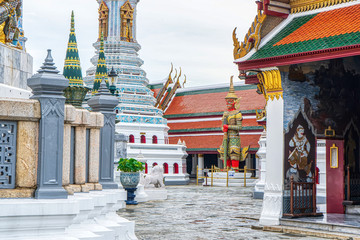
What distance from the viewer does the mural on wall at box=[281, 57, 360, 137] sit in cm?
1323

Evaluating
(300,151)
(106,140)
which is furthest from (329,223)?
(106,140)

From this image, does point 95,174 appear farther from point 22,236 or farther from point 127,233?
point 22,236

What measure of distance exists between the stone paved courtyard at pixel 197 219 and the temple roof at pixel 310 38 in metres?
3.87

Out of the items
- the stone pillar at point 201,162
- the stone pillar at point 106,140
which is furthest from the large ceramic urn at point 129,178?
the stone pillar at point 201,162

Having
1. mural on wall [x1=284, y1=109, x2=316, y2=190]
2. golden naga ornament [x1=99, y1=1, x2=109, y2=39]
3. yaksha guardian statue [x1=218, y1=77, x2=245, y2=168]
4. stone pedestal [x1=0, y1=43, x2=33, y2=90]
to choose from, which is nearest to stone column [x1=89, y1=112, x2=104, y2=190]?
stone pedestal [x1=0, y1=43, x2=33, y2=90]

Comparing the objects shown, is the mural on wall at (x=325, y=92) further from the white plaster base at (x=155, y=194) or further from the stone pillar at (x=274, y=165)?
the white plaster base at (x=155, y=194)

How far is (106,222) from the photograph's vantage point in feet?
26.7

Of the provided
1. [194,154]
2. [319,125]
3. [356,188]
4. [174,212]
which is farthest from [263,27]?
[194,154]

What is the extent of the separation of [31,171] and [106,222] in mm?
2081

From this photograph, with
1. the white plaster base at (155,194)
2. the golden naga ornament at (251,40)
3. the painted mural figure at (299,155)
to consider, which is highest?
the golden naga ornament at (251,40)

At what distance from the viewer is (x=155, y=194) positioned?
21.6 meters

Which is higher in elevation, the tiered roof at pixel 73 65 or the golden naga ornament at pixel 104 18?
the golden naga ornament at pixel 104 18

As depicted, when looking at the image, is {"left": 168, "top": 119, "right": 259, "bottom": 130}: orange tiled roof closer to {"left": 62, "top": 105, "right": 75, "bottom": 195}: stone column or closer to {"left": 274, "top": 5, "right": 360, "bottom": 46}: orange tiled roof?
{"left": 274, "top": 5, "right": 360, "bottom": 46}: orange tiled roof

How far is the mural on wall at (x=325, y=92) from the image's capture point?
43.4 feet
